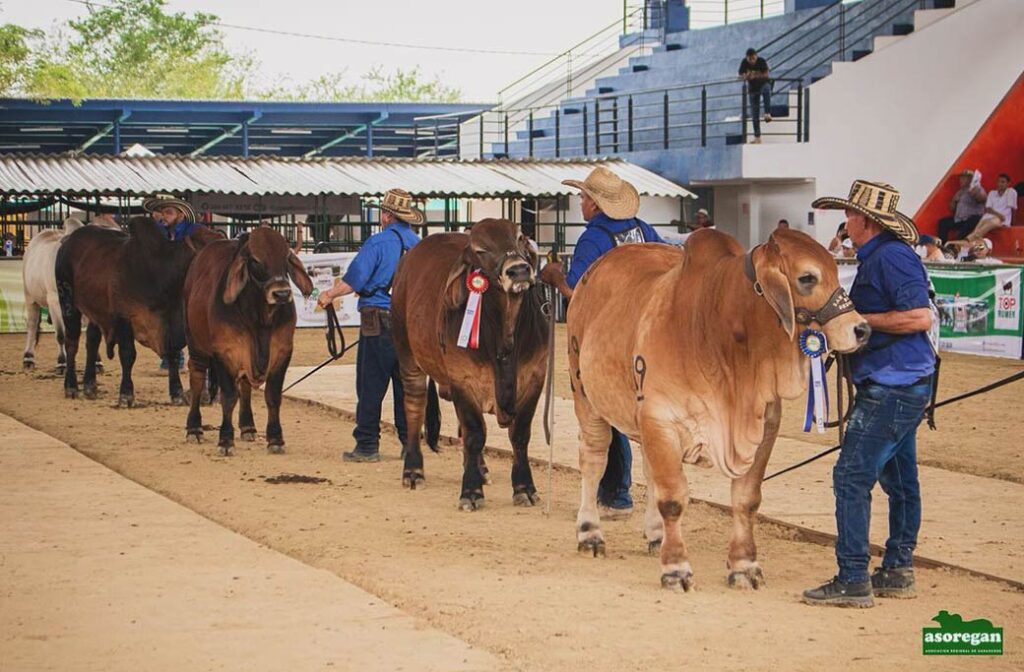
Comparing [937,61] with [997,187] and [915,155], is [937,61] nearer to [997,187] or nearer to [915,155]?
[915,155]

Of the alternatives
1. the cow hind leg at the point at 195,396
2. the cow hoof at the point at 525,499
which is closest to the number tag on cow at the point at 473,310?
the cow hoof at the point at 525,499

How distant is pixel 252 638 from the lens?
6.66 m

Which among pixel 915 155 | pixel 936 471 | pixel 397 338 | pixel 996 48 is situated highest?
pixel 996 48

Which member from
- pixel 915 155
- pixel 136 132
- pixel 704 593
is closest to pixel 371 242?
pixel 704 593

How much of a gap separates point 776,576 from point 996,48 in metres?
23.4

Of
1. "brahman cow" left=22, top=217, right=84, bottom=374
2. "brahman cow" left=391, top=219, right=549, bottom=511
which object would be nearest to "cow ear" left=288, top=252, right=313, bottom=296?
"brahman cow" left=391, top=219, right=549, bottom=511

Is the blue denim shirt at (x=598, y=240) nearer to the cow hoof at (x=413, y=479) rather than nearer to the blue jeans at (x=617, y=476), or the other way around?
the blue jeans at (x=617, y=476)

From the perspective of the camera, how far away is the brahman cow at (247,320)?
1258 cm

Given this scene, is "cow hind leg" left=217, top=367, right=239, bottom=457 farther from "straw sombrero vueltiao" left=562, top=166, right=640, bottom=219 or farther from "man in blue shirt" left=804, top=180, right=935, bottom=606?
"man in blue shirt" left=804, top=180, right=935, bottom=606

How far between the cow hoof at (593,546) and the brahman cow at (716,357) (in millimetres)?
426

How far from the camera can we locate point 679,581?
767 centimetres

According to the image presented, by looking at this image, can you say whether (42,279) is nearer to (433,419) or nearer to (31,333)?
(31,333)

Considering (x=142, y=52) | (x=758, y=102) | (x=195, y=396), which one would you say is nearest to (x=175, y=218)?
(x=195, y=396)

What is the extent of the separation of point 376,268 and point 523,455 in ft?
8.30
